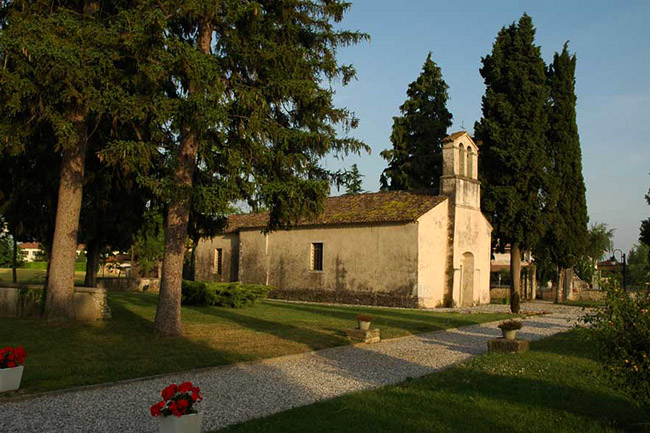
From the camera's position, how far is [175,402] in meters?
5.54

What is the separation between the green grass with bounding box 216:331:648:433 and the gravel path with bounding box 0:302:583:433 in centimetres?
67

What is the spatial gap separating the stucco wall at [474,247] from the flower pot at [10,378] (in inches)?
934

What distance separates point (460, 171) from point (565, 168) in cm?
861

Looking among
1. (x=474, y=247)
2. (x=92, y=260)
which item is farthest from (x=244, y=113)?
(x=474, y=247)

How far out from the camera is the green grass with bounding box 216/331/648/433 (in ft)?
21.6

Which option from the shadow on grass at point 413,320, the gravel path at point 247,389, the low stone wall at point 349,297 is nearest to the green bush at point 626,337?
the gravel path at point 247,389

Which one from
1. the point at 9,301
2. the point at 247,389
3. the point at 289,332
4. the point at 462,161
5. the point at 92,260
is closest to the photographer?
the point at 247,389

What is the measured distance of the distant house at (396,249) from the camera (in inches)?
1112

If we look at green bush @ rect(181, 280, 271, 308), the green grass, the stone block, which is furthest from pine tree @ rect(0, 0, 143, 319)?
green bush @ rect(181, 280, 271, 308)

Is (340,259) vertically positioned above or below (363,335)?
above

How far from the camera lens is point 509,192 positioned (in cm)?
3125

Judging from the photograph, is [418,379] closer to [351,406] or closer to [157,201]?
[351,406]

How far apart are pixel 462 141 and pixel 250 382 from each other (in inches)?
926

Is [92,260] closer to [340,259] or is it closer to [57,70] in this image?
[57,70]
